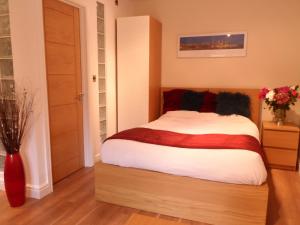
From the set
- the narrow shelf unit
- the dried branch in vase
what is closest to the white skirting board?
the dried branch in vase

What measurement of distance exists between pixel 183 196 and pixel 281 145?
1.86m

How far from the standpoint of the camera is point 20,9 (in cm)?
238

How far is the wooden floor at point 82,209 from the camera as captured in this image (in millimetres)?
2217

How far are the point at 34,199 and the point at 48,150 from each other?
0.50 m

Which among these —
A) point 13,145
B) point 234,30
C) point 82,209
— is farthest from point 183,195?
point 234,30

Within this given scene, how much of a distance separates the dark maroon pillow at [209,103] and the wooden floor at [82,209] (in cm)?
137

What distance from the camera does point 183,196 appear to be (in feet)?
7.25

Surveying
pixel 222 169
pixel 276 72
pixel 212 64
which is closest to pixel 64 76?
pixel 222 169

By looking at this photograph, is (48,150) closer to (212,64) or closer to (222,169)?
(222,169)

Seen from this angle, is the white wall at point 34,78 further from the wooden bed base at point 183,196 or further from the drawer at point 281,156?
the drawer at point 281,156

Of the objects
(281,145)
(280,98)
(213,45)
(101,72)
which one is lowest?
(281,145)

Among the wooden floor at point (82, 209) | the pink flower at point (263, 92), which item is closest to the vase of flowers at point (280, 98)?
the pink flower at point (263, 92)

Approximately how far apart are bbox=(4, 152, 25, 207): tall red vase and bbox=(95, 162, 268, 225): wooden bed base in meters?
0.71

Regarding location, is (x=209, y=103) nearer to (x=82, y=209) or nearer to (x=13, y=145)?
(x=82, y=209)
